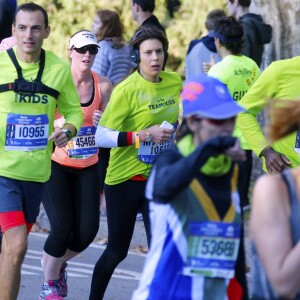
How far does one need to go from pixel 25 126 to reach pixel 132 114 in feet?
2.70

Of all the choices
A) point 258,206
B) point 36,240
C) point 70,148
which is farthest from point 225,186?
point 36,240

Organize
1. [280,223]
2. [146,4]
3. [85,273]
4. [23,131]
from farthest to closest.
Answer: [146,4]
[85,273]
[23,131]
[280,223]

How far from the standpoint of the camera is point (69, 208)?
8453 millimetres

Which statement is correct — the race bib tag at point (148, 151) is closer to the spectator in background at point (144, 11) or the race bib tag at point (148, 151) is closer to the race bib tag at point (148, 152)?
the race bib tag at point (148, 152)

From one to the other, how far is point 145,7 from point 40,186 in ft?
15.8

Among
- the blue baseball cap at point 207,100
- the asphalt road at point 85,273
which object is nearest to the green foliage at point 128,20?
the asphalt road at point 85,273

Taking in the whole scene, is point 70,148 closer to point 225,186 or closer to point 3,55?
point 3,55

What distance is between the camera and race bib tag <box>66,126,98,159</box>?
28.3 feet

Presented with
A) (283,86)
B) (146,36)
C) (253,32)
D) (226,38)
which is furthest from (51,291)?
(253,32)

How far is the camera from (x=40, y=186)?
24.8 ft

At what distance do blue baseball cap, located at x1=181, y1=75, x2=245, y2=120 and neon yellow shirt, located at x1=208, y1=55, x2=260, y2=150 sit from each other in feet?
13.2

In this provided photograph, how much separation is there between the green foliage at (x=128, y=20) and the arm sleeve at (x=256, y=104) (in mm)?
7849

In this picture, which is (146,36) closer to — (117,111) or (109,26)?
(117,111)

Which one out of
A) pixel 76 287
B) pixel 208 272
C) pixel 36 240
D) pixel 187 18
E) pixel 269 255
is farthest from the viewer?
pixel 187 18
